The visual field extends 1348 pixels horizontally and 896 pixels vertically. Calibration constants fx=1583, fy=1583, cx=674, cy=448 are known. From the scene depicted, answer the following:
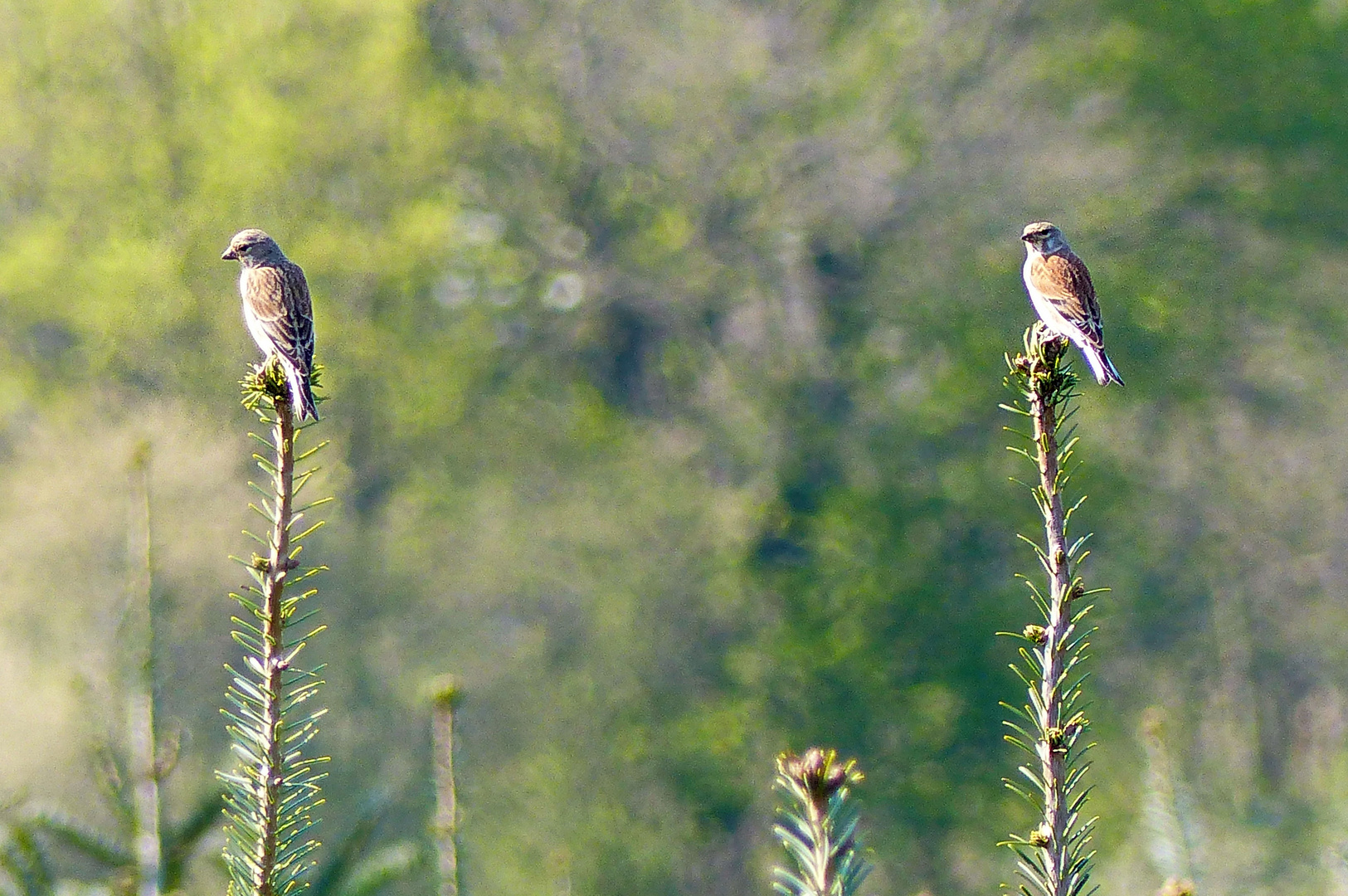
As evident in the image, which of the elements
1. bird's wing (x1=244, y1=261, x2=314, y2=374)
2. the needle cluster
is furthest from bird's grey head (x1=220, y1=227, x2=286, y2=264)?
the needle cluster

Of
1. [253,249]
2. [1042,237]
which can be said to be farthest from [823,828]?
[253,249]

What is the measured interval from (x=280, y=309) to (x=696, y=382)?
1670 cm

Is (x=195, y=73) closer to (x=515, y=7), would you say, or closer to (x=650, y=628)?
(x=515, y=7)

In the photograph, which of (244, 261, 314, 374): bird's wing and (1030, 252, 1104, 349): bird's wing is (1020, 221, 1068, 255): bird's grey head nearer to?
(1030, 252, 1104, 349): bird's wing

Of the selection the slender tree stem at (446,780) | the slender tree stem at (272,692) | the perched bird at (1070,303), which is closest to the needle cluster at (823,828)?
the slender tree stem at (272,692)

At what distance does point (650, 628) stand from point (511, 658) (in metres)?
1.71

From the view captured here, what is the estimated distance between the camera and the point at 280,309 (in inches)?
161

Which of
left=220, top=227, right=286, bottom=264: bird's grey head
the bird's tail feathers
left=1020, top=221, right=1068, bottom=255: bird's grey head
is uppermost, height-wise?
left=220, top=227, right=286, bottom=264: bird's grey head

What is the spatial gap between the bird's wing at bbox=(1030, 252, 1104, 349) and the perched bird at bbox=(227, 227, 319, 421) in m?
1.89

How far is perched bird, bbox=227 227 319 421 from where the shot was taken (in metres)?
3.50

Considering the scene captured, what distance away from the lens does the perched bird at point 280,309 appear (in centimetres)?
350

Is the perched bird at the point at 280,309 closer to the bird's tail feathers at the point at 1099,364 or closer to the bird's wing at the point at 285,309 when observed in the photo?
the bird's wing at the point at 285,309

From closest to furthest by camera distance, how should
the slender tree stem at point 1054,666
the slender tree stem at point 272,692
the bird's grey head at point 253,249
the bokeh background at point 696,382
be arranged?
the slender tree stem at point 1054,666 < the slender tree stem at point 272,692 < the bird's grey head at point 253,249 < the bokeh background at point 696,382

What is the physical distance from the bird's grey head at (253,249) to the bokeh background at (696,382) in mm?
13011
